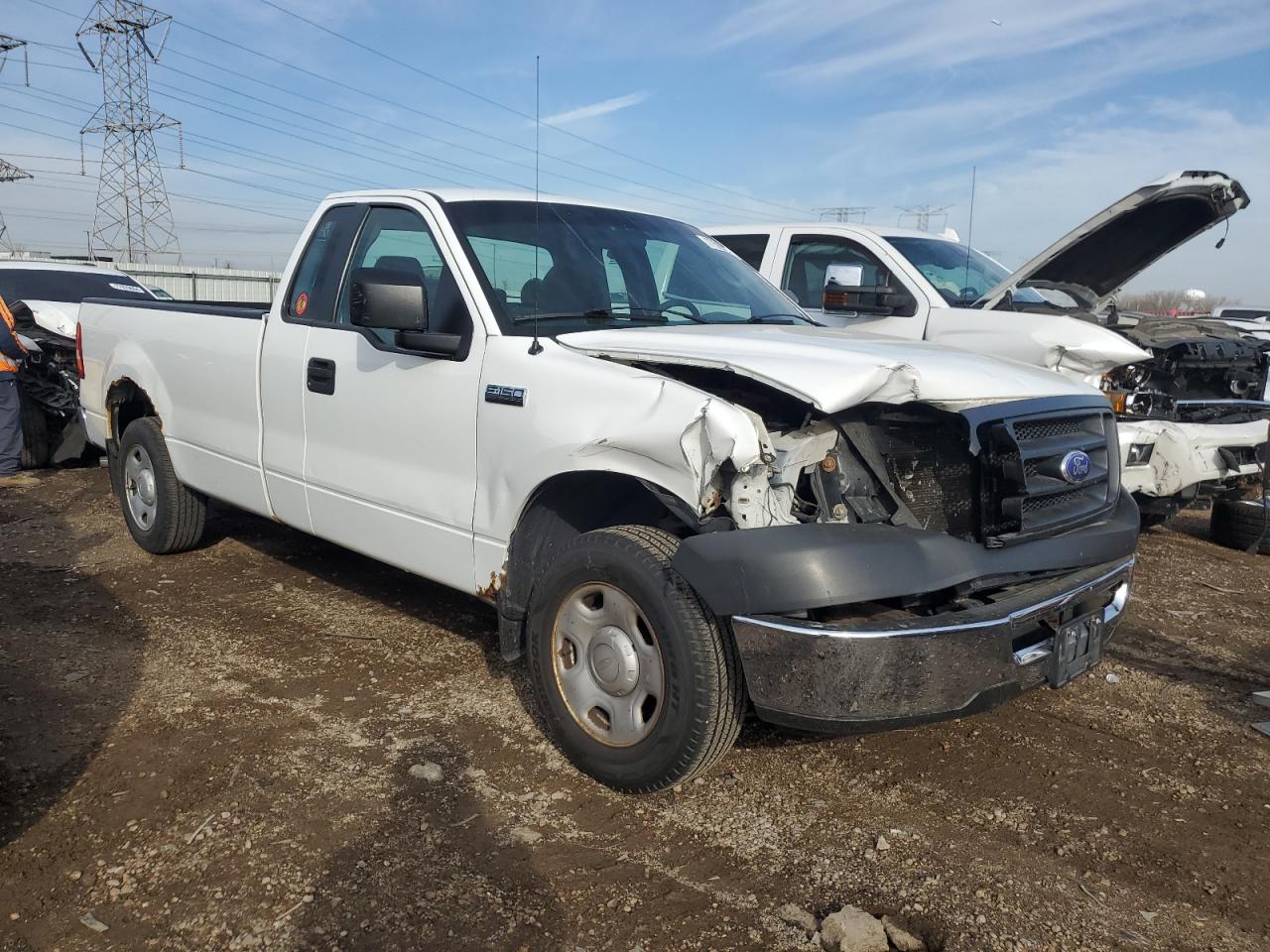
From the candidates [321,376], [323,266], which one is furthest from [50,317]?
[321,376]

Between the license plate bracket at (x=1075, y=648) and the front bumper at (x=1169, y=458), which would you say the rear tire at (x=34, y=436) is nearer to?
the front bumper at (x=1169, y=458)

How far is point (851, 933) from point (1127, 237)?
5.60m

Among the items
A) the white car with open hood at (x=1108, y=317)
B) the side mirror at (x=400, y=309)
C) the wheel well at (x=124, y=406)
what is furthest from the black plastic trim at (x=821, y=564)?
the wheel well at (x=124, y=406)

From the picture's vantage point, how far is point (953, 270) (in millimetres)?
7793

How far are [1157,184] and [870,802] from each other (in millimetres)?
4574

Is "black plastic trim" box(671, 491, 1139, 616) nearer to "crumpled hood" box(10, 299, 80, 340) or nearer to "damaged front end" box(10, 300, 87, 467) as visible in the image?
"damaged front end" box(10, 300, 87, 467)

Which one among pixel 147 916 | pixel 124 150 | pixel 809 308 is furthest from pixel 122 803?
pixel 124 150

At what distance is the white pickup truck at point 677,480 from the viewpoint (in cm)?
294

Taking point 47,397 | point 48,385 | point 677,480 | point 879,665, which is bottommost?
point 879,665

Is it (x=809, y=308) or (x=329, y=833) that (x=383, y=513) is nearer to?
(x=329, y=833)

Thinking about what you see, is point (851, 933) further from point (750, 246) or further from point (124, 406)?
point (750, 246)

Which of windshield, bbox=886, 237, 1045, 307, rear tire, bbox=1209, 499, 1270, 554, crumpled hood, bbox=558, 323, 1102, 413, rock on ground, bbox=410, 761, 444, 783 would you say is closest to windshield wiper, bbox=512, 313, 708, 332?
crumpled hood, bbox=558, 323, 1102, 413

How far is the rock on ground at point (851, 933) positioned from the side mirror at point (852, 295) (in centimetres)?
410

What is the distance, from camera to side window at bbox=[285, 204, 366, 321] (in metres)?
4.77
